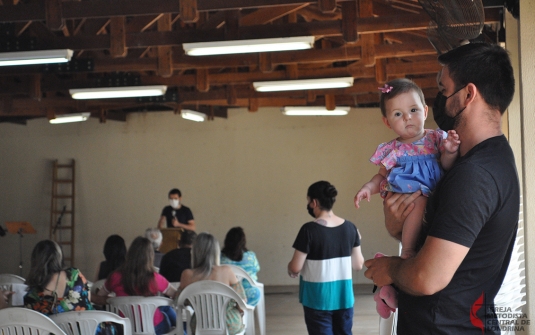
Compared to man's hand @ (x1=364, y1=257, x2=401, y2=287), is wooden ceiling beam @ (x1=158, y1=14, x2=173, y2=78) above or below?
above

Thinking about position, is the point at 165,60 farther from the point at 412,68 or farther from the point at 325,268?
the point at 325,268

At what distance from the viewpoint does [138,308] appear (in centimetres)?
522

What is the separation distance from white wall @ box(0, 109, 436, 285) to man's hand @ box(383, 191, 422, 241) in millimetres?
10350

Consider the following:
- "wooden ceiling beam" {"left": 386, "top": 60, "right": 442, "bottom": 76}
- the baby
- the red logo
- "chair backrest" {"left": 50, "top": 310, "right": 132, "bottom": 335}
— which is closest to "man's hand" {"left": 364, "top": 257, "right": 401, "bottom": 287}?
the baby

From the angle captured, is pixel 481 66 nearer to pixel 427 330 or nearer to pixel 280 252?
pixel 427 330

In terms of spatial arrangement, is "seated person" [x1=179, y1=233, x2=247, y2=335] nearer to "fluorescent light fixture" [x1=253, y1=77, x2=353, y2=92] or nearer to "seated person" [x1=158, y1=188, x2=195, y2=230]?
"fluorescent light fixture" [x1=253, y1=77, x2=353, y2=92]

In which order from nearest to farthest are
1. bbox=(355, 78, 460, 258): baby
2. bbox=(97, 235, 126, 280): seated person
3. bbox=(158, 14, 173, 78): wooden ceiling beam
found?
bbox=(355, 78, 460, 258): baby
bbox=(97, 235, 126, 280): seated person
bbox=(158, 14, 173, 78): wooden ceiling beam

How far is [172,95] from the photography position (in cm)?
986

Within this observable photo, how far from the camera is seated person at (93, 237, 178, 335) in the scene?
5.28 m

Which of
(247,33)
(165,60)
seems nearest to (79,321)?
(247,33)

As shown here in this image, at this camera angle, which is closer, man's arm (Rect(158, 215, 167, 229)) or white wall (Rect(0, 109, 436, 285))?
man's arm (Rect(158, 215, 167, 229))

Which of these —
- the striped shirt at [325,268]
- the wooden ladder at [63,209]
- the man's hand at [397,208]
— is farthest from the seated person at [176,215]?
the man's hand at [397,208]

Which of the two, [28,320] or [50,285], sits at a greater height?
[50,285]

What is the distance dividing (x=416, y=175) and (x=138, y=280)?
12.3ft
